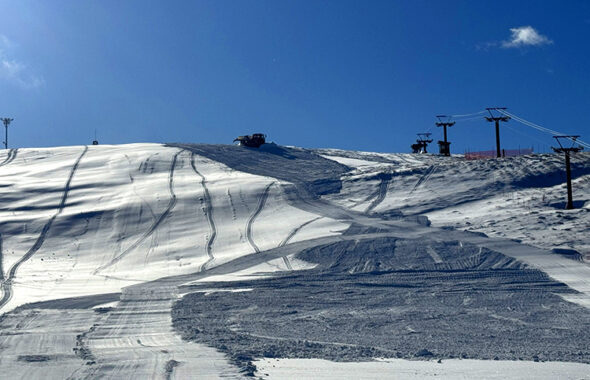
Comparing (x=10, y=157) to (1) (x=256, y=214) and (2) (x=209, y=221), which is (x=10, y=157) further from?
(1) (x=256, y=214)

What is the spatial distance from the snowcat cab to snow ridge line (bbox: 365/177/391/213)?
1384cm

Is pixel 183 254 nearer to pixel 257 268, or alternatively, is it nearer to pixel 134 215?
pixel 257 268

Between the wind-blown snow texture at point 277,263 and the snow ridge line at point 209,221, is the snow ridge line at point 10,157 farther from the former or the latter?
the snow ridge line at point 209,221

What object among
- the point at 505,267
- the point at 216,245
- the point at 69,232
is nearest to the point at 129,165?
the point at 69,232

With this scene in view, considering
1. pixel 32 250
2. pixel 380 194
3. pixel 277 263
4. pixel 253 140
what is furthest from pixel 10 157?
pixel 277 263

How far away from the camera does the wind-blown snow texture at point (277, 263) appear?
11352mm

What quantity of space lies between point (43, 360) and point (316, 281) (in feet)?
27.4

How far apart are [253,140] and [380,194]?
631 inches

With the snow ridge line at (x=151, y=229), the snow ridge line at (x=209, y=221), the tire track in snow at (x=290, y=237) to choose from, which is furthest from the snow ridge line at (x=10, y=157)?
the tire track in snow at (x=290, y=237)

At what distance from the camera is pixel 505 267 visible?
59.4 feet

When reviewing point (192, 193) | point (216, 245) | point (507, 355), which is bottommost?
point (507, 355)

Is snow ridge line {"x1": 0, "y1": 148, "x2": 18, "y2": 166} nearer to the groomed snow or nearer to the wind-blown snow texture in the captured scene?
the wind-blown snow texture

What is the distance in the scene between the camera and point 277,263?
1978cm

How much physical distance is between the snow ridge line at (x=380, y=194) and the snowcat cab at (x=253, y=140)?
13.8 metres
